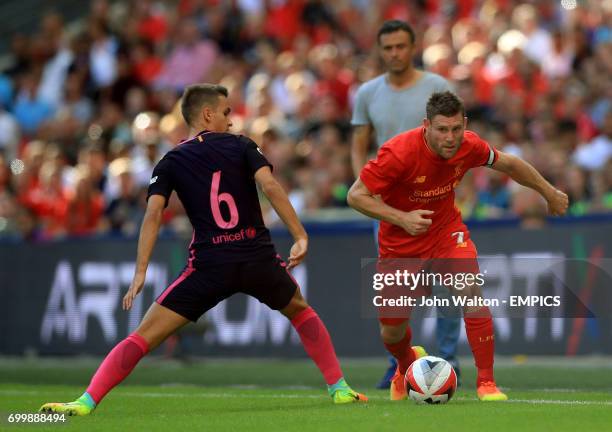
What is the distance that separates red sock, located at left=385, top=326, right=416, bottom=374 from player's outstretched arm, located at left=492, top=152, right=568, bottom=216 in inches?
55.8

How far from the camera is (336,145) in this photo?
17.6 m

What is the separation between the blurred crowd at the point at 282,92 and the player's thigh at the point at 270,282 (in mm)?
5568

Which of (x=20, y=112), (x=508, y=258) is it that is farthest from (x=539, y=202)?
(x=20, y=112)

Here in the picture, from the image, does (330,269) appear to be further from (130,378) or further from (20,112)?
(20,112)

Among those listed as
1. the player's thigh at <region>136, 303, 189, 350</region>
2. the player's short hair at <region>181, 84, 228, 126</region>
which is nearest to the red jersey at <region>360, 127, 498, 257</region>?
the player's short hair at <region>181, 84, 228, 126</region>

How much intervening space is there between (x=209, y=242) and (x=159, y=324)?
655 mm

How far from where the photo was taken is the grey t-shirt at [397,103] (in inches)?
458

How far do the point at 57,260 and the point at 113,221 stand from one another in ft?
3.90

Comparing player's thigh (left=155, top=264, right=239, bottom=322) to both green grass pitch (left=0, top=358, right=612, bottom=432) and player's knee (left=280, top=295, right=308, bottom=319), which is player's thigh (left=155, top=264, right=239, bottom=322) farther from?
green grass pitch (left=0, top=358, right=612, bottom=432)

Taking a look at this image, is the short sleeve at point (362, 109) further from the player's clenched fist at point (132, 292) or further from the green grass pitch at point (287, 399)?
the player's clenched fist at point (132, 292)

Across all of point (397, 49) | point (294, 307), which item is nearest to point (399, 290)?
point (294, 307)

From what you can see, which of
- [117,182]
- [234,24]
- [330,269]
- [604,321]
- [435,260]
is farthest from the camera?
[234,24]

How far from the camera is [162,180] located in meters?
9.67

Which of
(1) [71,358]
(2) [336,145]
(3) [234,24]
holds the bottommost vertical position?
(1) [71,358]
